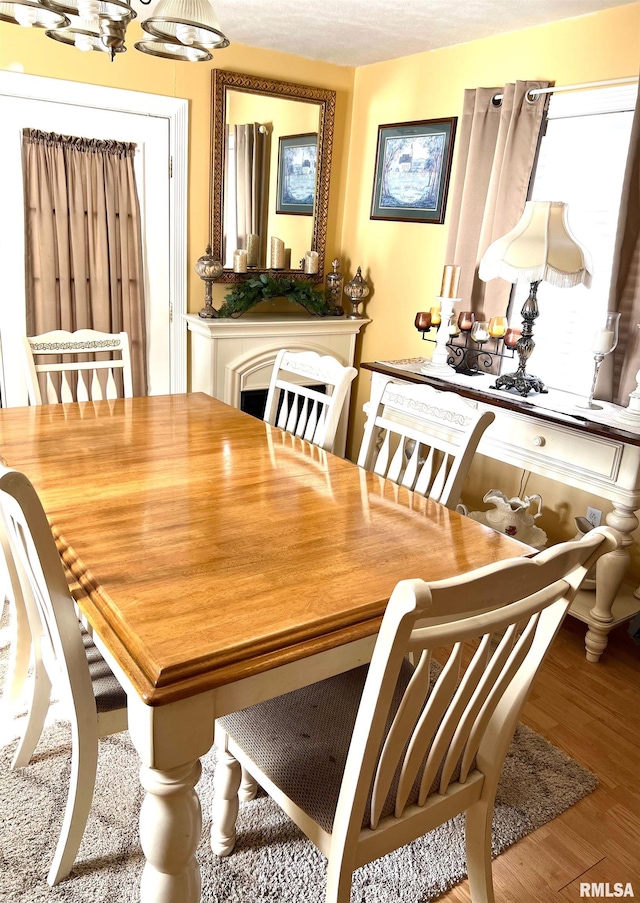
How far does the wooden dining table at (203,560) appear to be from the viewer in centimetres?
111

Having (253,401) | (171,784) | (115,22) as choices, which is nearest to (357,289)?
(253,401)

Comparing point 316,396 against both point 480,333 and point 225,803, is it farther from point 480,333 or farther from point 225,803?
point 225,803

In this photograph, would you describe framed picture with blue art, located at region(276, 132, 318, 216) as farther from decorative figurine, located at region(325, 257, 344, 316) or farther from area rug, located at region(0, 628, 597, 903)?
area rug, located at region(0, 628, 597, 903)

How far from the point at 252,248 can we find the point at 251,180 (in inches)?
14.4

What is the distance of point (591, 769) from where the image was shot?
79.4 inches

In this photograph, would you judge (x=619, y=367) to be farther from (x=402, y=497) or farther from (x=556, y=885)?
(x=556, y=885)

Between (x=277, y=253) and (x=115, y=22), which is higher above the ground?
(x=115, y=22)

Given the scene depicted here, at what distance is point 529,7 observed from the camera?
9.02 feet

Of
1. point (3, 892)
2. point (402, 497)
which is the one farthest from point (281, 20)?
point (3, 892)

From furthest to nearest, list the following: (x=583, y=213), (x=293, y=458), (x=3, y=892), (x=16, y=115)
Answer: (x=16, y=115)
(x=583, y=213)
(x=293, y=458)
(x=3, y=892)

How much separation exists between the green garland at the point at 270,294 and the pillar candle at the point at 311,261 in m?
0.11

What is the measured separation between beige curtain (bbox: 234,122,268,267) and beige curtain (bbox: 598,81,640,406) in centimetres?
199

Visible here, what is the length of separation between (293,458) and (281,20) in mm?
2246

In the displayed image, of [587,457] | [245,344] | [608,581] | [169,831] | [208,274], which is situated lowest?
[608,581]
